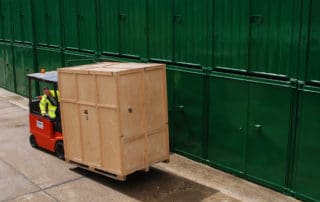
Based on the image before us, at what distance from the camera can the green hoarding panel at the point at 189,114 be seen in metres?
9.14

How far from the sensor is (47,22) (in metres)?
14.7

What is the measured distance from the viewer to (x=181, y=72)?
Answer: 373 inches

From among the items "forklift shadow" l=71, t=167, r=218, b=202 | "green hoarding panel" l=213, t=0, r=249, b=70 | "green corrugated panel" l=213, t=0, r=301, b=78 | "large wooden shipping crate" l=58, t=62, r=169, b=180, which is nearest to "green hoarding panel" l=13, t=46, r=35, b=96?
"large wooden shipping crate" l=58, t=62, r=169, b=180

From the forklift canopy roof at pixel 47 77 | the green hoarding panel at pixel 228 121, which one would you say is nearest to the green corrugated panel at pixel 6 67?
the forklift canopy roof at pixel 47 77

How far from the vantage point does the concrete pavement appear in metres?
7.80

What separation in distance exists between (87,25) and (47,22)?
2.91m

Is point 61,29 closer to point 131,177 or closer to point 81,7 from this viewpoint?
point 81,7

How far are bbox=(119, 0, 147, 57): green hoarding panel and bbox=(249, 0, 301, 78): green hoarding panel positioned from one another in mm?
3437

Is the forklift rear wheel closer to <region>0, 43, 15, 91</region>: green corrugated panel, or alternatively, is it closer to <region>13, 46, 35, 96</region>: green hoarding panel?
<region>13, 46, 35, 96</region>: green hoarding panel

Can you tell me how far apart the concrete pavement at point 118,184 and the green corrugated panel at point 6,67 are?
8.31 metres

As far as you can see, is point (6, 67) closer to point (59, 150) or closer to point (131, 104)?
point (59, 150)

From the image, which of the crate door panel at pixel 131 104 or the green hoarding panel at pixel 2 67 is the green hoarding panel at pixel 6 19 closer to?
the green hoarding panel at pixel 2 67

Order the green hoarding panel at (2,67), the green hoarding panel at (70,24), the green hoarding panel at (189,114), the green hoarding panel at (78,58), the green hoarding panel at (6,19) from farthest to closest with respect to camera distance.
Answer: the green hoarding panel at (2,67) → the green hoarding panel at (6,19) → the green hoarding panel at (70,24) → the green hoarding panel at (78,58) → the green hoarding panel at (189,114)

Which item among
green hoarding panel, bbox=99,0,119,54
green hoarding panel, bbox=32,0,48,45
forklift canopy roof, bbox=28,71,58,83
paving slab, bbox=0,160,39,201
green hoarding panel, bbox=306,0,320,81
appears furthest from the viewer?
green hoarding panel, bbox=32,0,48,45
